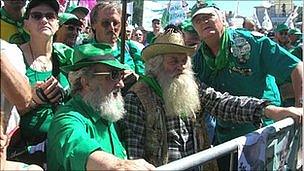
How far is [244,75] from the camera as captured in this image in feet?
13.9

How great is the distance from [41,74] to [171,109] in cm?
83

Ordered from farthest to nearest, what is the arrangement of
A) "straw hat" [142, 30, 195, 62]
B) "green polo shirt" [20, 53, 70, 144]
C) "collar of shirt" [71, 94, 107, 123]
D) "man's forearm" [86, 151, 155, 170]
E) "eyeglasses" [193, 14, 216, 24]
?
"eyeglasses" [193, 14, 216, 24] → "straw hat" [142, 30, 195, 62] → "green polo shirt" [20, 53, 70, 144] → "collar of shirt" [71, 94, 107, 123] → "man's forearm" [86, 151, 155, 170]

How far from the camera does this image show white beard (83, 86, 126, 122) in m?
2.86

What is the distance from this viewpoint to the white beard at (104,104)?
2.86 metres

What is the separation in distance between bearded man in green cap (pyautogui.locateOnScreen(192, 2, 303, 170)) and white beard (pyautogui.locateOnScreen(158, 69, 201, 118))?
0.61 metres

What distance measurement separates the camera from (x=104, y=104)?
2.89 metres

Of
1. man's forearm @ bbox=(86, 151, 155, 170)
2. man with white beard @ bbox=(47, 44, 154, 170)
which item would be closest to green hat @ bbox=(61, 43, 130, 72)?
man with white beard @ bbox=(47, 44, 154, 170)

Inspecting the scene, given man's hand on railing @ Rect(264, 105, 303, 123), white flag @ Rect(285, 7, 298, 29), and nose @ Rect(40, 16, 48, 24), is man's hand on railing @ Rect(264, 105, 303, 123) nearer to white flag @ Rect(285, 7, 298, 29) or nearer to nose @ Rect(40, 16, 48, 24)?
nose @ Rect(40, 16, 48, 24)

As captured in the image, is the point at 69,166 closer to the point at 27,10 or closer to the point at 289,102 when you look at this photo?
the point at 27,10

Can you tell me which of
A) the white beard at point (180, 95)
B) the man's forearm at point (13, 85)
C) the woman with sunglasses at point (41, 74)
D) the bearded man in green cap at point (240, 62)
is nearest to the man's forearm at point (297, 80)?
the bearded man in green cap at point (240, 62)

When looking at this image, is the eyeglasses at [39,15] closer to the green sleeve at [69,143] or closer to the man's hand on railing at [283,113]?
the green sleeve at [69,143]

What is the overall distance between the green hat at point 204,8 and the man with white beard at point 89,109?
1.45 metres

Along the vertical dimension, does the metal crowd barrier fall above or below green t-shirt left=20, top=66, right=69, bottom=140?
above

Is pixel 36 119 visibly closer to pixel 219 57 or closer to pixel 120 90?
pixel 120 90
